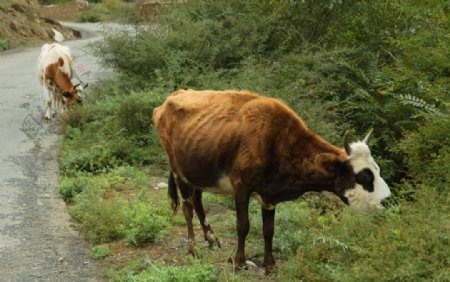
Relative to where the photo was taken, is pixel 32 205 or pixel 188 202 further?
pixel 32 205

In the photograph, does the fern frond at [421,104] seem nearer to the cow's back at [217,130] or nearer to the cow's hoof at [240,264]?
the cow's back at [217,130]

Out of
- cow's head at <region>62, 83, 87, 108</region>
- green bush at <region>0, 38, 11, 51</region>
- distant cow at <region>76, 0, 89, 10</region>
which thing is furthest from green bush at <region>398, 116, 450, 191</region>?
distant cow at <region>76, 0, 89, 10</region>

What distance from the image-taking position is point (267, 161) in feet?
19.7

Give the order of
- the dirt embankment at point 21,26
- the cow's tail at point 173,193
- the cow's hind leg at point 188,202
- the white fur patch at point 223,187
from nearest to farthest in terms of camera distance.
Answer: the white fur patch at point 223,187 → the cow's hind leg at point 188,202 → the cow's tail at point 173,193 → the dirt embankment at point 21,26

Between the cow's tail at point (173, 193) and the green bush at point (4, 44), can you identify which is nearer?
the cow's tail at point (173, 193)

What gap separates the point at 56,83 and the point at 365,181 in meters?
10.2

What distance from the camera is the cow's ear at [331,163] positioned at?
19.4ft

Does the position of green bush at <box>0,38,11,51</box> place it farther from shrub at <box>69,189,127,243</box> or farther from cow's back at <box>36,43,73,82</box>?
shrub at <box>69,189,127,243</box>

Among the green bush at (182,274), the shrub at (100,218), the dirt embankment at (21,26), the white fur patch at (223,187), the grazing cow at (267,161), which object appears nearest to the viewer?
the green bush at (182,274)

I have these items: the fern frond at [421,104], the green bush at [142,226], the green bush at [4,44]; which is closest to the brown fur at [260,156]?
the green bush at [142,226]

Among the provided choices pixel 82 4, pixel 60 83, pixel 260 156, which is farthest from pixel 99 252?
pixel 82 4

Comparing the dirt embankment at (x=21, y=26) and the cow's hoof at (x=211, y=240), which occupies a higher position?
the cow's hoof at (x=211, y=240)

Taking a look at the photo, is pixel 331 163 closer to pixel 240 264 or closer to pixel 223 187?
pixel 223 187

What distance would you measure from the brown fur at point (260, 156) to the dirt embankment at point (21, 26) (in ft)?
62.2
